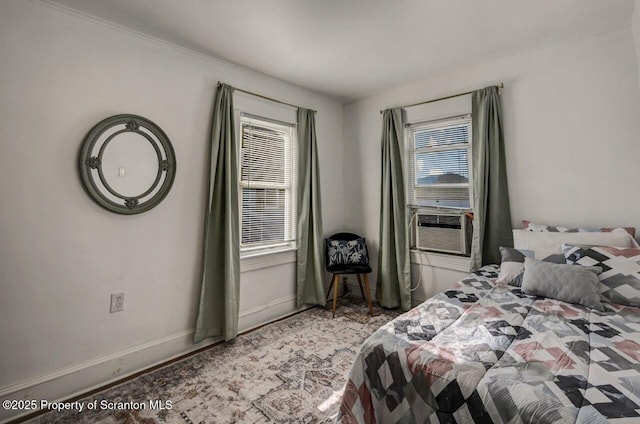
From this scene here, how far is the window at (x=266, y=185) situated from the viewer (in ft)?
9.37

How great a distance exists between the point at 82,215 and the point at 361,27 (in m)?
2.48

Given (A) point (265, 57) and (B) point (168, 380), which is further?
(A) point (265, 57)

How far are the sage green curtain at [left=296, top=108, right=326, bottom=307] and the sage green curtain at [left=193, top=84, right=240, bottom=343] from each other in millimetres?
851

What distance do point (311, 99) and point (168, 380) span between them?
10.4 feet

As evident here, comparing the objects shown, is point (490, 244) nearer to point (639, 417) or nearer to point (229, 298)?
point (639, 417)

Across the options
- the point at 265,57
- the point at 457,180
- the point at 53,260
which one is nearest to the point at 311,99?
the point at 265,57

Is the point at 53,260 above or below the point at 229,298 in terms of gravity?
above

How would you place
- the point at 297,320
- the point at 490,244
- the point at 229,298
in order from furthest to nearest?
the point at 297,320 → the point at 490,244 → the point at 229,298

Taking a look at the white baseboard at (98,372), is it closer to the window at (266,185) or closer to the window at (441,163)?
the window at (266,185)

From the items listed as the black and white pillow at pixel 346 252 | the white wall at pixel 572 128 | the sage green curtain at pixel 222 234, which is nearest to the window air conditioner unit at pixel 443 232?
the white wall at pixel 572 128

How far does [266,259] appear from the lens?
2.94 metres

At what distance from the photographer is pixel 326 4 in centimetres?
187

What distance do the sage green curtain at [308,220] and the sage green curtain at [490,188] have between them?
1659 mm

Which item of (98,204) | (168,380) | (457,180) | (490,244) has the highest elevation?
(457,180)
